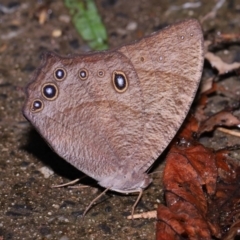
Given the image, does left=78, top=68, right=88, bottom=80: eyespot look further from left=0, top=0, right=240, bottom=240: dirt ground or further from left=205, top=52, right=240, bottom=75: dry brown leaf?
left=205, top=52, right=240, bottom=75: dry brown leaf

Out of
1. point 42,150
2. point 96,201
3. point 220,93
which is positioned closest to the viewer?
point 96,201

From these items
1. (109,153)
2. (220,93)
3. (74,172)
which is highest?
(109,153)

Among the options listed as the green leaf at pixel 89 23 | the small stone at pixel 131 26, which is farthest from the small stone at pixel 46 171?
the small stone at pixel 131 26

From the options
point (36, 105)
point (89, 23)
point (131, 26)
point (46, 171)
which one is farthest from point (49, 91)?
point (131, 26)

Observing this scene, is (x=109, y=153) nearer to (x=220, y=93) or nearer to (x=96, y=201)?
(x=96, y=201)

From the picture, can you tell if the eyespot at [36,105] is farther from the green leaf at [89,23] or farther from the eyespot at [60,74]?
the green leaf at [89,23]

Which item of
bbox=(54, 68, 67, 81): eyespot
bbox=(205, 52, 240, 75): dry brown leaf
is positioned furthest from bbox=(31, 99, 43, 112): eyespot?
bbox=(205, 52, 240, 75): dry brown leaf

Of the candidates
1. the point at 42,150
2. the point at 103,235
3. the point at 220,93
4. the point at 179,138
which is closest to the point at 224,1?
the point at 220,93
